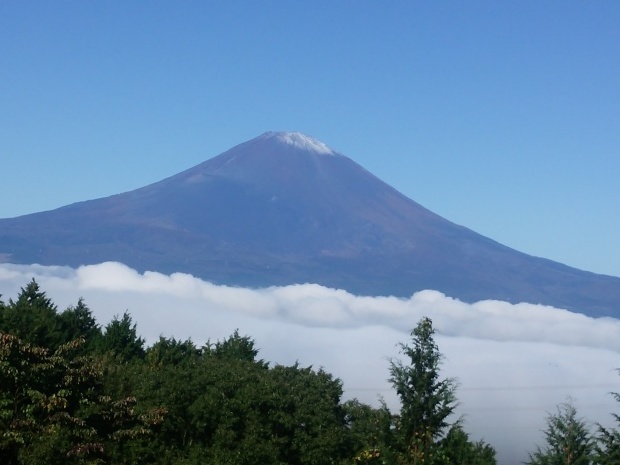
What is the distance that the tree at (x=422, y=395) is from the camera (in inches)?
902

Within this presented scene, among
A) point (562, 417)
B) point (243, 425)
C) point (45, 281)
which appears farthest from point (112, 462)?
point (45, 281)

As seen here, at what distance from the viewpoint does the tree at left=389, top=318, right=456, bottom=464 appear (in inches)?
902

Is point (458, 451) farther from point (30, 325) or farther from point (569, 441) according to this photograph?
point (30, 325)

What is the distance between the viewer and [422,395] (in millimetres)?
22969

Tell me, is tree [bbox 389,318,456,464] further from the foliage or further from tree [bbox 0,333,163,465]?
tree [bbox 0,333,163,465]

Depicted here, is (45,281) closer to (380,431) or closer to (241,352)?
(241,352)

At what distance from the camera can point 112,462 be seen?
72.6ft

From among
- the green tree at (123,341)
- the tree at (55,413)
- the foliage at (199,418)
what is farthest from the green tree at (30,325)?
the green tree at (123,341)

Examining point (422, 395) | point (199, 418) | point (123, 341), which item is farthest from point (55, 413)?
point (123, 341)

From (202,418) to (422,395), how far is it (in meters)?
5.75

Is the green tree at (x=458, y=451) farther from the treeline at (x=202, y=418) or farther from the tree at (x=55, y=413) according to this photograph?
the tree at (x=55, y=413)

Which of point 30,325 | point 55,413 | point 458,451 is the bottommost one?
point 55,413

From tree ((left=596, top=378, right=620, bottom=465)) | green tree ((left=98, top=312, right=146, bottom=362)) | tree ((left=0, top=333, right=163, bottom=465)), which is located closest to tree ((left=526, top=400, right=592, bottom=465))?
tree ((left=596, top=378, right=620, bottom=465))

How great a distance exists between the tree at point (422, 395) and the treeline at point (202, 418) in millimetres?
25
